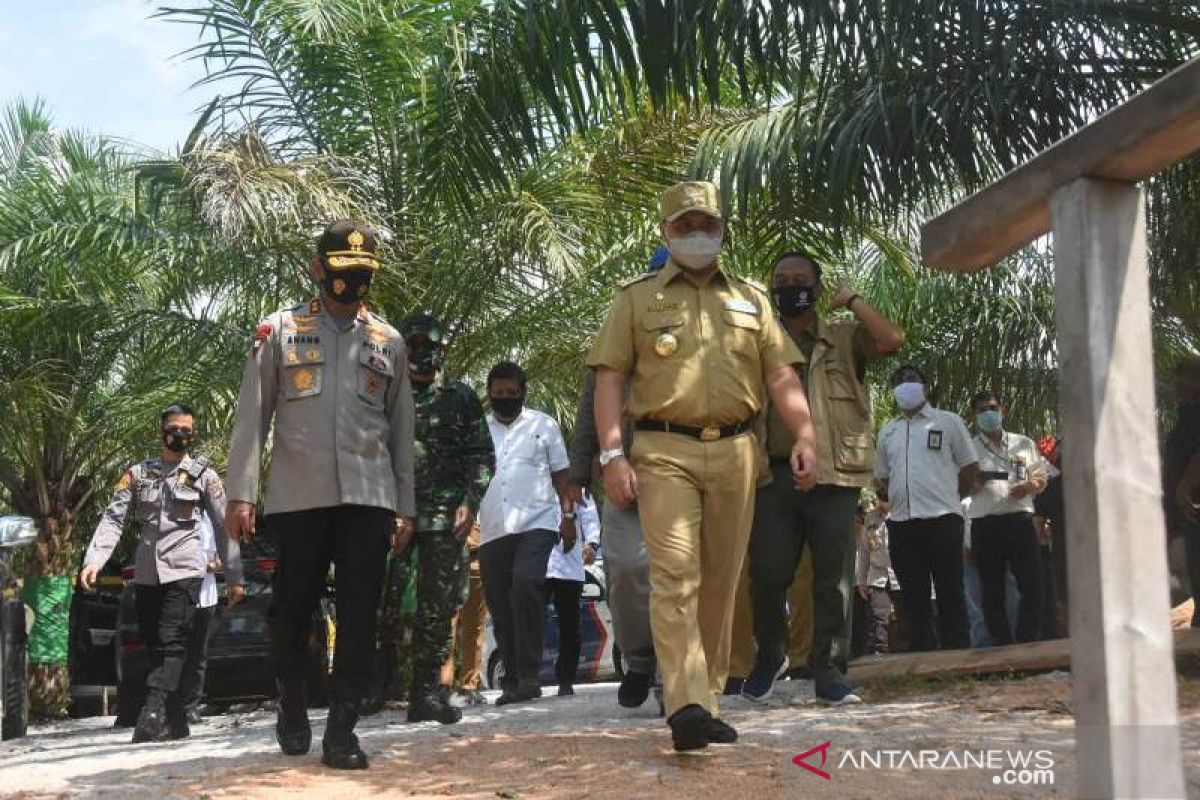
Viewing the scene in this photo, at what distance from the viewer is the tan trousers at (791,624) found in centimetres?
754

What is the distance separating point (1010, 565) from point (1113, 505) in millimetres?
7647

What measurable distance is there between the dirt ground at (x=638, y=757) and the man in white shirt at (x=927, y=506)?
7.62 ft

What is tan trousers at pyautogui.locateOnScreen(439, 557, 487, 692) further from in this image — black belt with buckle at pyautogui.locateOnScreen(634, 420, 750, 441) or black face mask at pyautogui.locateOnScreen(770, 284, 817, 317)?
black belt with buckle at pyautogui.locateOnScreen(634, 420, 750, 441)

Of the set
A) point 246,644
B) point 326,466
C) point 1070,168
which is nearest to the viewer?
point 1070,168

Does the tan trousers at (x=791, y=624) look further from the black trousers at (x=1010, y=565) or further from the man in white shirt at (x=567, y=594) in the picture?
the black trousers at (x=1010, y=565)

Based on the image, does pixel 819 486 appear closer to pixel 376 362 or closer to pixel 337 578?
pixel 376 362

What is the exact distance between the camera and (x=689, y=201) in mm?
5934

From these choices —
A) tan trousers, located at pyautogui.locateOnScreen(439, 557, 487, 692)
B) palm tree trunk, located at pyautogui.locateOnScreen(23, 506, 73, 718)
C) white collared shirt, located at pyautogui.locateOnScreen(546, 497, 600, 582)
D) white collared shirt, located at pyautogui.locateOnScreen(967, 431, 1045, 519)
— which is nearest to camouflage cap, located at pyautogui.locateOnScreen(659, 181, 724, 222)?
tan trousers, located at pyautogui.locateOnScreen(439, 557, 487, 692)

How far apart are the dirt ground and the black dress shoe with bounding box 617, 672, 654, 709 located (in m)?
0.09

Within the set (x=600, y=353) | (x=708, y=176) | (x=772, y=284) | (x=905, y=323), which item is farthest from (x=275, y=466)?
(x=905, y=323)

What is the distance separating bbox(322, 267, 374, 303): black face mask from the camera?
5996 millimetres

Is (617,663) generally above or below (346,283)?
below

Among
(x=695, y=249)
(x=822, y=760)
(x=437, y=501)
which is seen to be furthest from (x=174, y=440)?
(x=822, y=760)

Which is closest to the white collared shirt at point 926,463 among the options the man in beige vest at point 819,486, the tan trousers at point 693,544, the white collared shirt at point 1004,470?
the white collared shirt at point 1004,470
